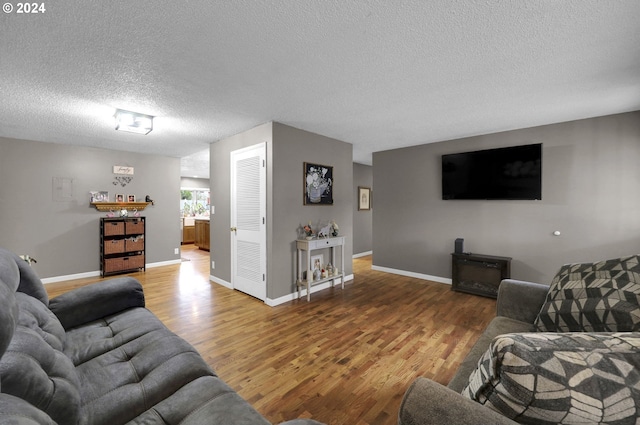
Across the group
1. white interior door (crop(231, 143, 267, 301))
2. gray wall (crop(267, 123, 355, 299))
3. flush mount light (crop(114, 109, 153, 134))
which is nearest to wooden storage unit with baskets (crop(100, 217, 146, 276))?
white interior door (crop(231, 143, 267, 301))

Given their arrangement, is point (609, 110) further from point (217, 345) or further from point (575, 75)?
point (217, 345)

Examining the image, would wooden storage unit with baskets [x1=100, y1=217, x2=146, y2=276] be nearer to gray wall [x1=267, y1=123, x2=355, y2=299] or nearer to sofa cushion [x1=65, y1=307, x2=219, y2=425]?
gray wall [x1=267, y1=123, x2=355, y2=299]

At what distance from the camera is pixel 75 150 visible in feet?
15.3

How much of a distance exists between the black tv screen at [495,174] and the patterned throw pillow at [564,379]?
365 cm

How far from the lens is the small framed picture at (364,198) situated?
661 centimetres

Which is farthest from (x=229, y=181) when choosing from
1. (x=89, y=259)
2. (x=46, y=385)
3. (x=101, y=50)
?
(x=46, y=385)

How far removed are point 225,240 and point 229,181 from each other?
37.9 inches

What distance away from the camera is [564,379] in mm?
625

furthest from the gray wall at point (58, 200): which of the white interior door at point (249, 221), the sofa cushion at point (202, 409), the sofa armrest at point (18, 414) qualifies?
the sofa armrest at point (18, 414)

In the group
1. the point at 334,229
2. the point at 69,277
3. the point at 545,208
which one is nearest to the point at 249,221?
the point at 334,229

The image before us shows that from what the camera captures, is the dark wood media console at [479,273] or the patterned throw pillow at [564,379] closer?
the patterned throw pillow at [564,379]

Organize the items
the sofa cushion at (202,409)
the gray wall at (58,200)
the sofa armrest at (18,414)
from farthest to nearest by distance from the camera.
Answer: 1. the gray wall at (58,200)
2. the sofa cushion at (202,409)
3. the sofa armrest at (18,414)

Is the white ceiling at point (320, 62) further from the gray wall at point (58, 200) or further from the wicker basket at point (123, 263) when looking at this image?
the wicker basket at point (123, 263)

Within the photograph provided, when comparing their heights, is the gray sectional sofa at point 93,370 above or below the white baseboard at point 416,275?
above
